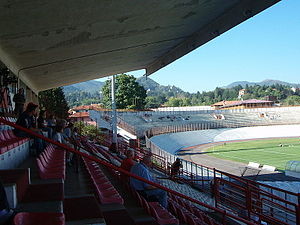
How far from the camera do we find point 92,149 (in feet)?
27.5

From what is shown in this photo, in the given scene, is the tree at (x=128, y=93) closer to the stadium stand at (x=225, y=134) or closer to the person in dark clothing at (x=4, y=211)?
the stadium stand at (x=225, y=134)

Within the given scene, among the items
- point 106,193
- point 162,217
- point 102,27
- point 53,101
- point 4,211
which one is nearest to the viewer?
point 4,211

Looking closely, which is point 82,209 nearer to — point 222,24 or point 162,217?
point 162,217

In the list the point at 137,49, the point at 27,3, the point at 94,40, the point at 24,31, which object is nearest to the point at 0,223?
the point at 27,3

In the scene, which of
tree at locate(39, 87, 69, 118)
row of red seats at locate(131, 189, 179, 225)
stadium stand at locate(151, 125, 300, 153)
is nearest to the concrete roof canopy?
row of red seats at locate(131, 189, 179, 225)

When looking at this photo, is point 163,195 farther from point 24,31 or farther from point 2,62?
point 2,62

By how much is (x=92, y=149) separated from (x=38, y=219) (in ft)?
21.0

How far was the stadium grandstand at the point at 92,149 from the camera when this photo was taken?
278 centimetres

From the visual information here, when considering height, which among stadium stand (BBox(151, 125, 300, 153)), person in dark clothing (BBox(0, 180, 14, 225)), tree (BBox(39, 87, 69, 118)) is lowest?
stadium stand (BBox(151, 125, 300, 153))

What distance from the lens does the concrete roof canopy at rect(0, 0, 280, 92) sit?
4977 millimetres

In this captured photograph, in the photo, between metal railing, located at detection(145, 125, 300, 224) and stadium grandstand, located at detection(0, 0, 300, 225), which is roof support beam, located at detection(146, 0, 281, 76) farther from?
metal railing, located at detection(145, 125, 300, 224)

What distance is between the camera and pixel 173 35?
9.27 m

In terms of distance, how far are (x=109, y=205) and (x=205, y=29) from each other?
21.6 ft

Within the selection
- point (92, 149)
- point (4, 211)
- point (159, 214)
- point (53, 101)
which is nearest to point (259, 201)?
point (159, 214)
